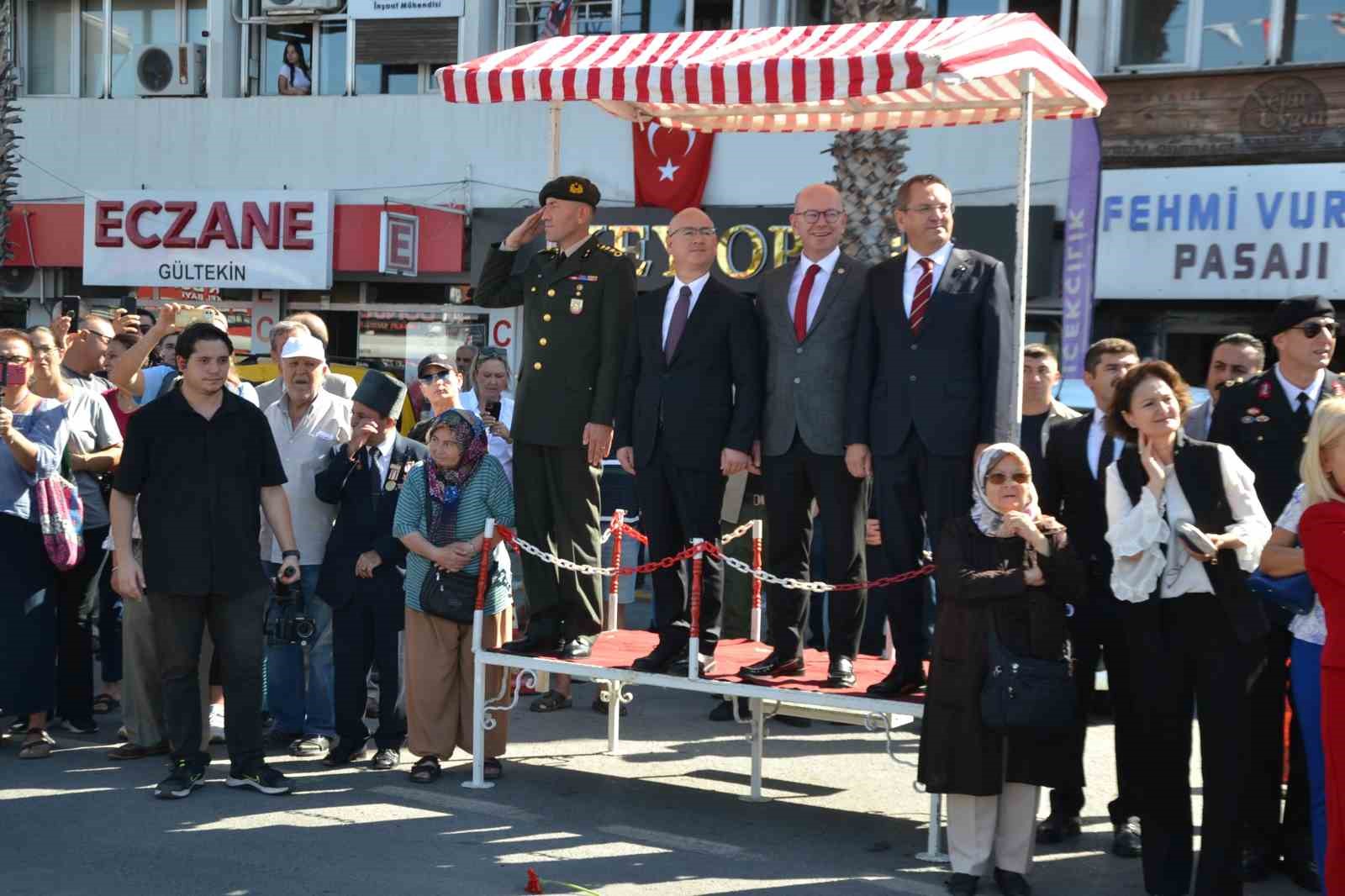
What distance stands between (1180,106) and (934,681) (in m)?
12.0

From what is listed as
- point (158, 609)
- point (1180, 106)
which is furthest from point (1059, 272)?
point (158, 609)

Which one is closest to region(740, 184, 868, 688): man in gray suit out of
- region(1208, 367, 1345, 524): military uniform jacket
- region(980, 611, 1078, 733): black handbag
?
region(980, 611, 1078, 733): black handbag

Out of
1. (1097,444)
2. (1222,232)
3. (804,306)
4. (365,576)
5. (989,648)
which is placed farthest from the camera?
(1222,232)

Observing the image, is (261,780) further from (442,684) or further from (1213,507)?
(1213,507)

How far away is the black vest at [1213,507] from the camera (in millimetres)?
5883

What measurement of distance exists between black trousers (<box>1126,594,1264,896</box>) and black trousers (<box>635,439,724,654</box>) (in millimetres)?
1986

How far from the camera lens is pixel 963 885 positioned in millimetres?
6133

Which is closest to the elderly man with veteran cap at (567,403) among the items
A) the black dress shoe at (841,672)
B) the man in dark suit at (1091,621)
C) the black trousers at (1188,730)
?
the black dress shoe at (841,672)

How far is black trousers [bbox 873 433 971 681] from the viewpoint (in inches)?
264

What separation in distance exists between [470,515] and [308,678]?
4.69ft

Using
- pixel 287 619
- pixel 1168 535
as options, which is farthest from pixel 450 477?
pixel 1168 535

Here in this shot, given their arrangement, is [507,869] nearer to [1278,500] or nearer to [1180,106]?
[1278,500]

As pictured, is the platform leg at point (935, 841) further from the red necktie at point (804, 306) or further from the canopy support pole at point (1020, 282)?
the red necktie at point (804, 306)

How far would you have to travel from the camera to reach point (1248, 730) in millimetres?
5988
